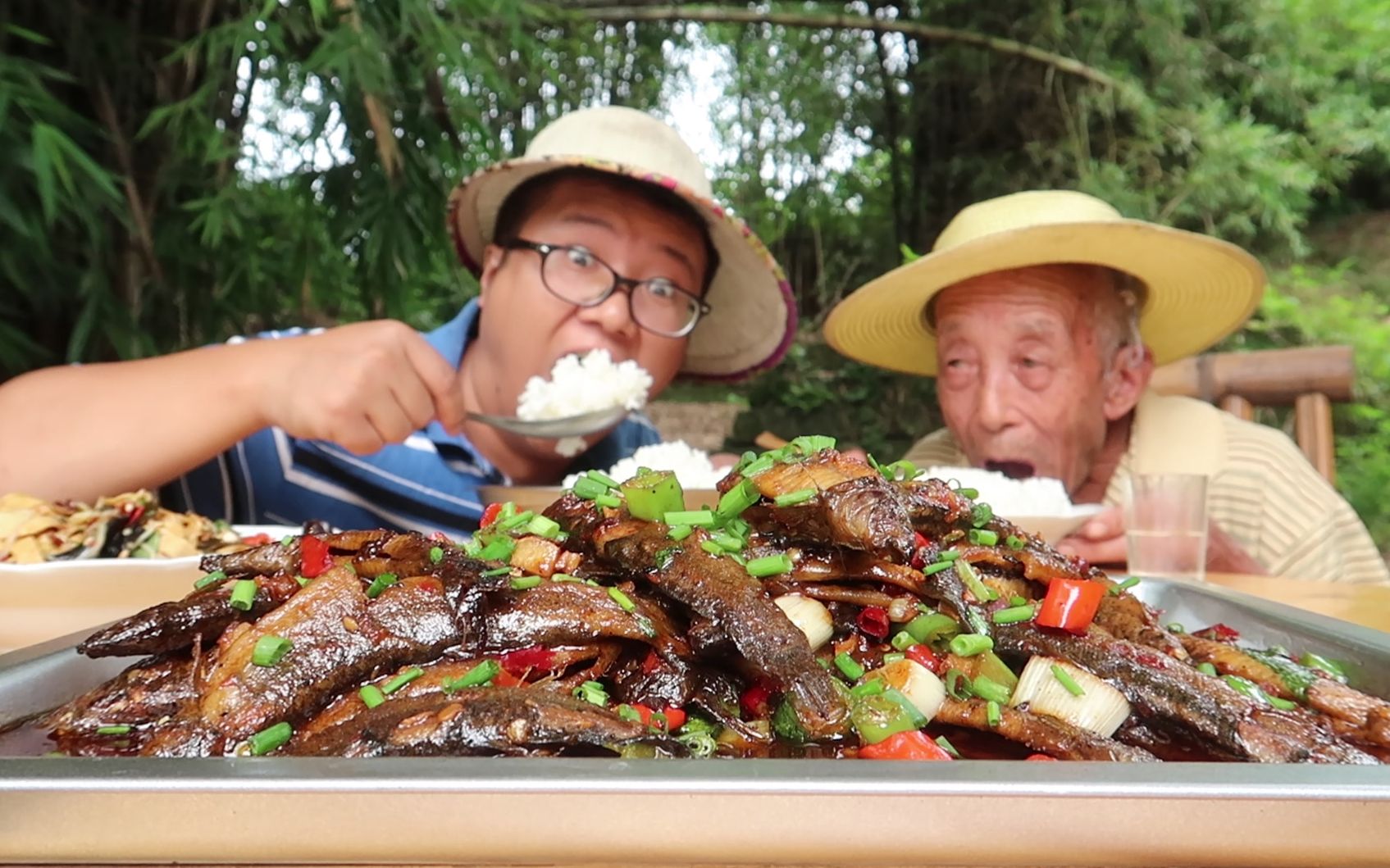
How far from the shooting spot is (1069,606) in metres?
0.98

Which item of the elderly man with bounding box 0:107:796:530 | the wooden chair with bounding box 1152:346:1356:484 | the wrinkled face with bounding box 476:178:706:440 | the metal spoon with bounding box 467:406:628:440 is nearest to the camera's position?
the elderly man with bounding box 0:107:796:530

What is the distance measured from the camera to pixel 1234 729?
0.79 meters

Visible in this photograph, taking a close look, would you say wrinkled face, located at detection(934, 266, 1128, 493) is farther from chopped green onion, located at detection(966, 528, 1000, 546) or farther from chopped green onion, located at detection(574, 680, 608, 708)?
chopped green onion, located at detection(574, 680, 608, 708)

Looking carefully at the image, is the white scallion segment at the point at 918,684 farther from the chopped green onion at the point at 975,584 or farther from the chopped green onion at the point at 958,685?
the chopped green onion at the point at 975,584

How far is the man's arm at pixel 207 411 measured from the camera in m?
2.08

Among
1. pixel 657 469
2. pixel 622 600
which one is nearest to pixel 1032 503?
pixel 657 469

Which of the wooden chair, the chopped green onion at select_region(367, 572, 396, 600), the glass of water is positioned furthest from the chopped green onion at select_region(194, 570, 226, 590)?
the wooden chair

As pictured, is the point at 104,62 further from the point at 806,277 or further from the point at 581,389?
the point at 806,277

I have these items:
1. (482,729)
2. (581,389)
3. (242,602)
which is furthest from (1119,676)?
(581,389)

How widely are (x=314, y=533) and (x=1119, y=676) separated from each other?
35.0 inches

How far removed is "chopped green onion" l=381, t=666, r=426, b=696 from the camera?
79cm

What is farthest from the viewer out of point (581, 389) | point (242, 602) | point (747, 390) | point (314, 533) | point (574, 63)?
point (747, 390)

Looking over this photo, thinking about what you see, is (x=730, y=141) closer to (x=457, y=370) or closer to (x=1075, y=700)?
(x=457, y=370)

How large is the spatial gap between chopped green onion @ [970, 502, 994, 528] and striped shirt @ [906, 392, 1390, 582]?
184cm
